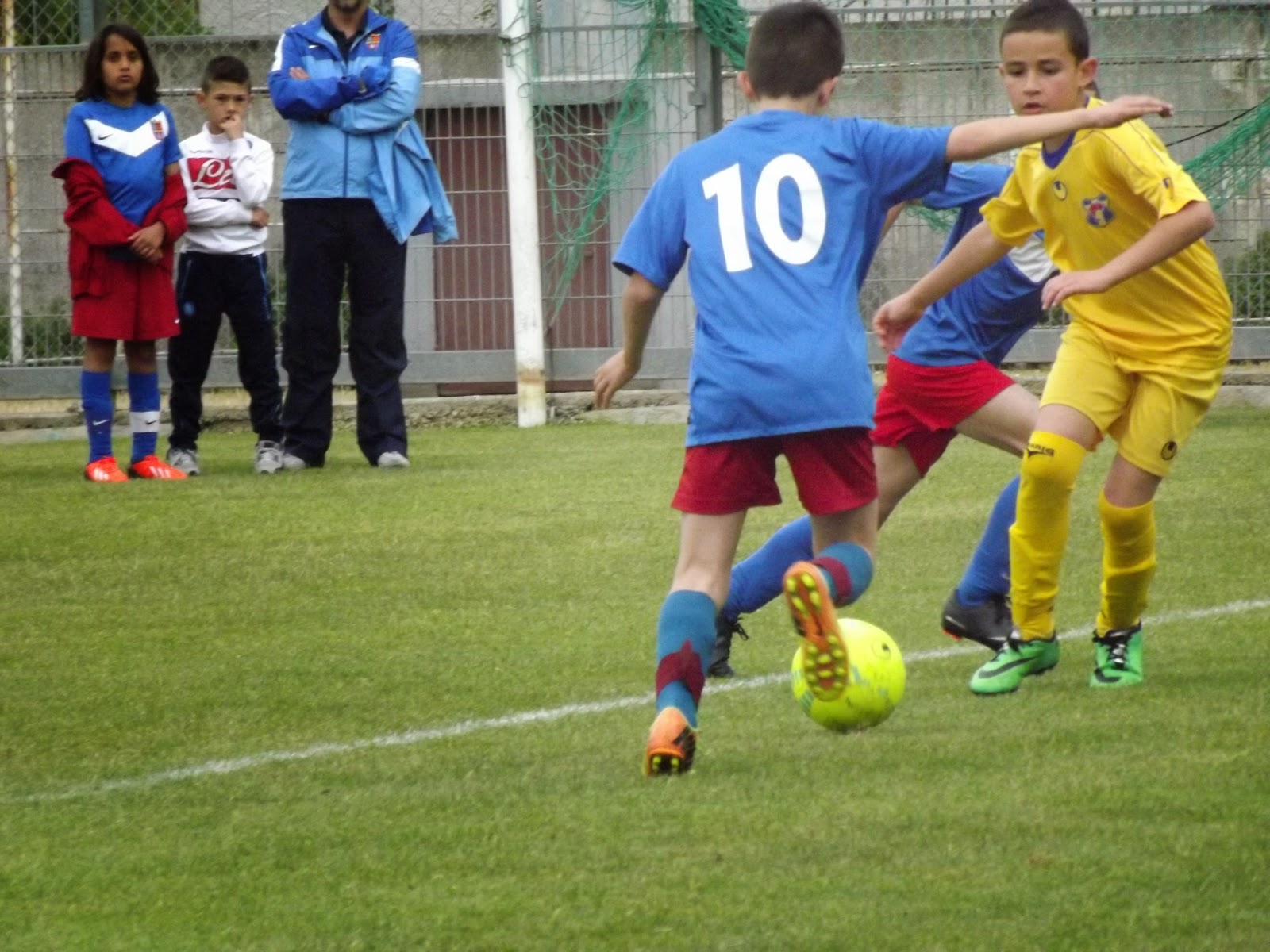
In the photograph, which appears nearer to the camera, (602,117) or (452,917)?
(452,917)

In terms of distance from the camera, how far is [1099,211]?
487cm

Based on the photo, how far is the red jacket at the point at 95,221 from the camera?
9570 millimetres

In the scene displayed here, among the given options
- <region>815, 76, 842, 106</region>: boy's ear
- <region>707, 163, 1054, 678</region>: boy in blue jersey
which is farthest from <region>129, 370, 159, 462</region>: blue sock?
<region>815, 76, 842, 106</region>: boy's ear

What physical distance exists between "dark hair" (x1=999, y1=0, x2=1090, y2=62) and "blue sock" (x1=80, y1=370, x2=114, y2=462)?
618 centimetres

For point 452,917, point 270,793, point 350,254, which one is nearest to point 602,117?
point 350,254

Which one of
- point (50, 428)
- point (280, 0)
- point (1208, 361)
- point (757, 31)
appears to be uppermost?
point (280, 0)

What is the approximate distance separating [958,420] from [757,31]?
163 cm

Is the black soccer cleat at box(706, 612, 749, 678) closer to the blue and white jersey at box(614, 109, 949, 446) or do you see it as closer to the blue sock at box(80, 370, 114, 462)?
the blue and white jersey at box(614, 109, 949, 446)

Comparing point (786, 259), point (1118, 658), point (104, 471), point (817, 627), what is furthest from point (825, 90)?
point (104, 471)

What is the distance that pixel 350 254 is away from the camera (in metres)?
10.1

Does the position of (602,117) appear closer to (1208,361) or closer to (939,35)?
(939,35)

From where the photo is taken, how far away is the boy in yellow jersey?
15.7 feet

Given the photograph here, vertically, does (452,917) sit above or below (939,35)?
below

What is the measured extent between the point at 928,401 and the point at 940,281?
688 millimetres
